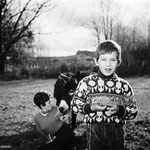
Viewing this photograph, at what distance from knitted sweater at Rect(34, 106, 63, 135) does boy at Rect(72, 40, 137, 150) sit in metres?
0.57

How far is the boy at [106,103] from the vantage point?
2.31 metres

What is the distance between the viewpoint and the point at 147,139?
3.83m

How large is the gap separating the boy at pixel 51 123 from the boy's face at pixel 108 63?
0.87 m

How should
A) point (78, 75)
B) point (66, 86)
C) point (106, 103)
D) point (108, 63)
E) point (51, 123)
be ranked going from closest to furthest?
point (106, 103)
point (108, 63)
point (51, 123)
point (66, 86)
point (78, 75)

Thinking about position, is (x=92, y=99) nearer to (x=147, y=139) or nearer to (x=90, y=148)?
(x=90, y=148)

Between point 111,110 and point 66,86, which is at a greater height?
point 66,86

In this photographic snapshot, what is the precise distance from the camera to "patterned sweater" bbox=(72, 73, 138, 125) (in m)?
2.32

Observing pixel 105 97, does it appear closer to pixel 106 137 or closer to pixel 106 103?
pixel 106 103

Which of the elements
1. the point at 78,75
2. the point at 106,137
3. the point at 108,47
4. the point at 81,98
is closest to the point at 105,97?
the point at 81,98

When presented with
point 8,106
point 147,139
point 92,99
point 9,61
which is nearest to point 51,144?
point 92,99

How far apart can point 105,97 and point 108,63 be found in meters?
0.34

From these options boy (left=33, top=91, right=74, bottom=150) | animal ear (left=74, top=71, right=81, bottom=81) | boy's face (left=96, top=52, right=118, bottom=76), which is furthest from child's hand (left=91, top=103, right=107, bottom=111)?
animal ear (left=74, top=71, right=81, bottom=81)

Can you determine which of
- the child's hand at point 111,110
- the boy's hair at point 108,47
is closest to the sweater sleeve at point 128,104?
the child's hand at point 111,110

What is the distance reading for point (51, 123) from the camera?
2.91m
